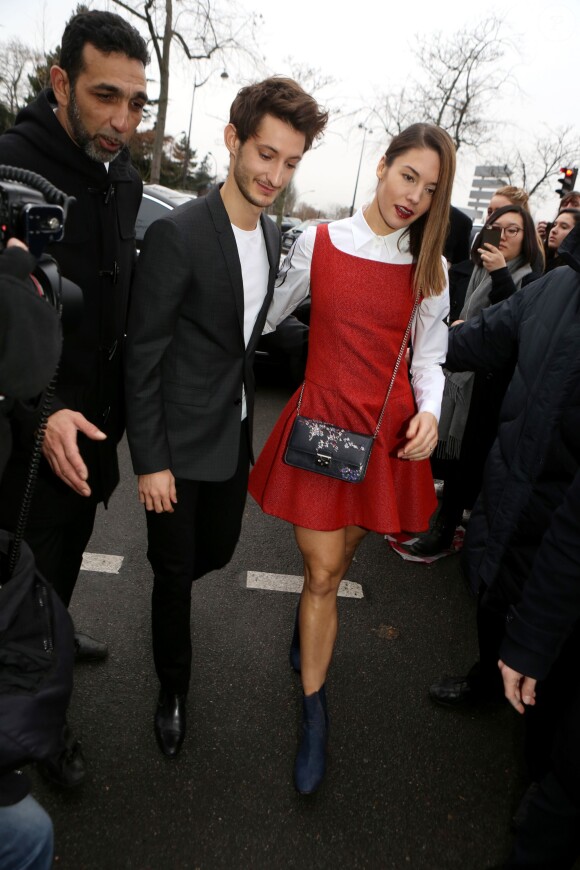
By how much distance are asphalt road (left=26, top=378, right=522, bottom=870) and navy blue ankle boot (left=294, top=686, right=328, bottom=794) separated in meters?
0.06

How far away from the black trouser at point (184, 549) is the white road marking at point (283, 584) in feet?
2.83

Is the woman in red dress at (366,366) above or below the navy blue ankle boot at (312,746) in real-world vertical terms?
above

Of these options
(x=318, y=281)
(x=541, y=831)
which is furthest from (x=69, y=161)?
(x=541, y=831)

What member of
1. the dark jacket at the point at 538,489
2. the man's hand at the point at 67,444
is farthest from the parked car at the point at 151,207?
the man's hand at the point at 67,444

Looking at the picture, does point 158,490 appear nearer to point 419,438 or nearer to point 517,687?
point 419,438

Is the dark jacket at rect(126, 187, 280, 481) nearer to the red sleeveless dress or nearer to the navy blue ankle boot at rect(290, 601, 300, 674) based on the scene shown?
the red sleeveless dress

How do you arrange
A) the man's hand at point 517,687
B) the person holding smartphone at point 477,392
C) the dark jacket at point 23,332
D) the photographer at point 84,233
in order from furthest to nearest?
1. the person holding smartphone at point 477,392
2. the photographer at point 84,233
3. the man's hand at point 517,687
4. the dark jacket at point 23,332

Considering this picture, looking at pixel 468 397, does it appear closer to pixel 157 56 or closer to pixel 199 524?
pixel 199 524

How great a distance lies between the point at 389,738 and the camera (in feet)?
7.23

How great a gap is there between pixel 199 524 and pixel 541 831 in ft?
4.28

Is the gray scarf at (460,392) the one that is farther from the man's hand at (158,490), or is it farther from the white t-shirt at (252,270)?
the man's hand at (158,490)

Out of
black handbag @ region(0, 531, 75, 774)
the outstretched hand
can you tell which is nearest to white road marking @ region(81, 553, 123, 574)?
black handbag @ region(0, 531, 75, 774)

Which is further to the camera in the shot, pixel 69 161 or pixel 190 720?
pixel 190 720

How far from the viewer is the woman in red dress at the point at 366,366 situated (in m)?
1.93
